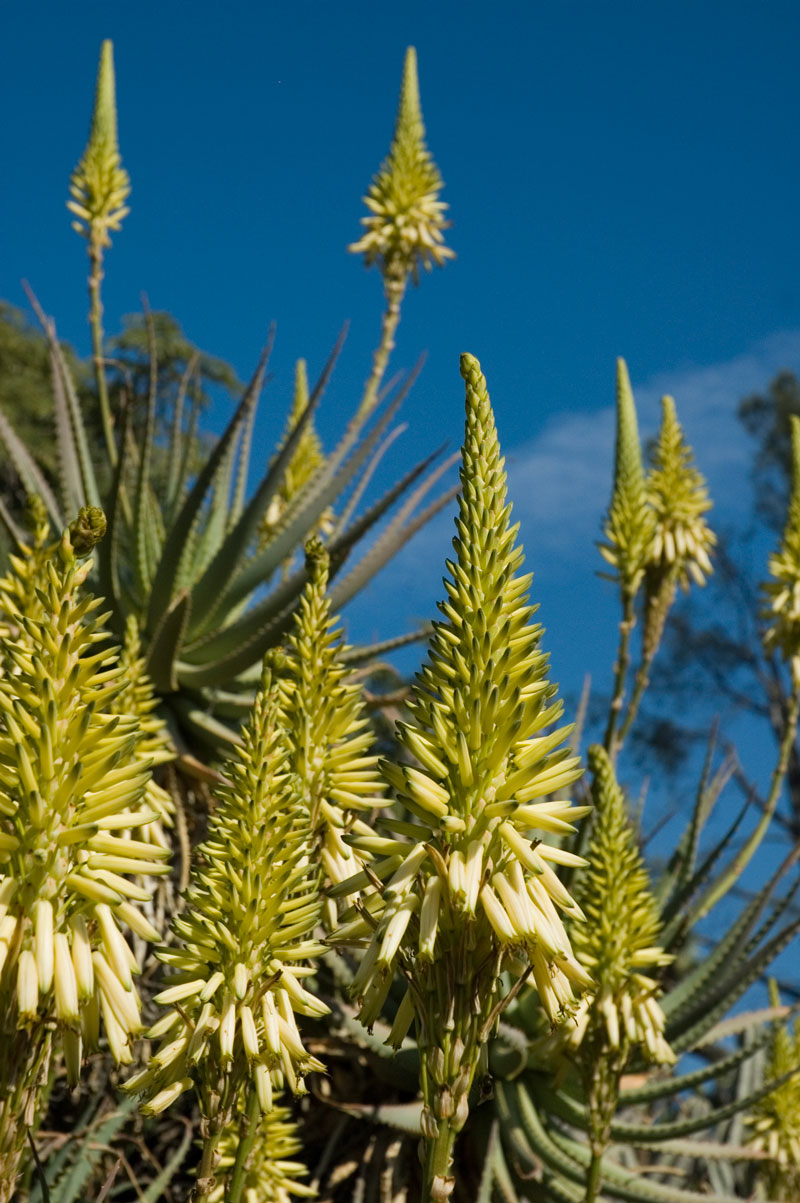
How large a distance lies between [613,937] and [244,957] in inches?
56.8

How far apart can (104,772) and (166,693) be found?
136 inches

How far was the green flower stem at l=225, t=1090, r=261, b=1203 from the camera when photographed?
2.15 meters

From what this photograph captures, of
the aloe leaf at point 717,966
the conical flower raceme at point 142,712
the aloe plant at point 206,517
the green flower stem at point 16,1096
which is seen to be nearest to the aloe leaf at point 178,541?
the aloe plant at point 206,517

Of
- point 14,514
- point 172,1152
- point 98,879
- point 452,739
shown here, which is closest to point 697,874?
point 172,1152

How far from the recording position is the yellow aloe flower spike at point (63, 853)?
76.1 inches

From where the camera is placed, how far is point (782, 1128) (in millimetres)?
5332

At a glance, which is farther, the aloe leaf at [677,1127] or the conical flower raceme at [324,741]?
the aloe leaf at [677,1127]

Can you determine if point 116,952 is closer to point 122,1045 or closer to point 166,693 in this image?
point 122,1045

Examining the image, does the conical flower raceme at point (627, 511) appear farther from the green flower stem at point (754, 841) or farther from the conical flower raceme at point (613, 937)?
the conical flower raceme at point (613, 937)

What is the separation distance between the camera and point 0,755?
2.08 m

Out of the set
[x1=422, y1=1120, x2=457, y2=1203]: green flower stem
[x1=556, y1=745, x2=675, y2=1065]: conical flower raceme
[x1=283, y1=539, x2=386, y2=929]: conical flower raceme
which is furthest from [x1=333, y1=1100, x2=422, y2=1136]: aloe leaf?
[x1=422, y1=1120, x2=457, y2=1203]: green flower stem

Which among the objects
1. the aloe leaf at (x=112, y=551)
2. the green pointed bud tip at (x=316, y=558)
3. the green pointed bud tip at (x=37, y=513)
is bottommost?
the green pointed bud tip at (x=316, y=558)

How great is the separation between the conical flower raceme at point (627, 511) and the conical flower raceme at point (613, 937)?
6.51ft

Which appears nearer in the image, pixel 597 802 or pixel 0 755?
pixel 0 755
